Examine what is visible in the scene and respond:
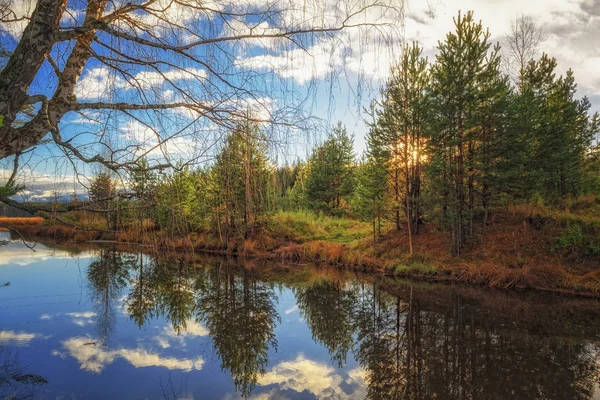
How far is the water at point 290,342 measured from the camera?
5465mm

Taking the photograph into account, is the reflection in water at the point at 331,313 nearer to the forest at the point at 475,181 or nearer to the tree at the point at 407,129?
the forest at the point at 475,181

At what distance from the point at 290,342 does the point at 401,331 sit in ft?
8.60

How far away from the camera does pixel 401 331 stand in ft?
26.2

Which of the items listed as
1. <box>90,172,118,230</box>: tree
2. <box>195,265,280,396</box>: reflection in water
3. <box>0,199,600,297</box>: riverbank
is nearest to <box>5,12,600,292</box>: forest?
<box>0,199,600,297</box>: riverbank

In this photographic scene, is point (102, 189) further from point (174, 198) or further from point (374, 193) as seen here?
point (374, 193)

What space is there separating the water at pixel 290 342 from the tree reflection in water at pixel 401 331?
1.3 inches

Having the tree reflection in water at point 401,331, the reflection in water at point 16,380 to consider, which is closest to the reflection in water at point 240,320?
the tree reflection in water at point 401,331

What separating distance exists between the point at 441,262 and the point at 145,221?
1492 centimetres

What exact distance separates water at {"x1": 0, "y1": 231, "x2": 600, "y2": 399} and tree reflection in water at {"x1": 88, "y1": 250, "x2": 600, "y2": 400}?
3 centimetres

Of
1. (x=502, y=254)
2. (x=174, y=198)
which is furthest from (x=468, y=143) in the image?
(x=174, y=198)

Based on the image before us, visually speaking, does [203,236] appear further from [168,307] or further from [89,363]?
[89,363]

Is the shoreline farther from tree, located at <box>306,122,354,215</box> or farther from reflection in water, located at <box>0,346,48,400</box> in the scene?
tree, located at <box>306,122,354,215</box>

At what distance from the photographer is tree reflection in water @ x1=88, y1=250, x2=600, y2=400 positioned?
5.50 m

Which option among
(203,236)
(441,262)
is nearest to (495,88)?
(441,262)
